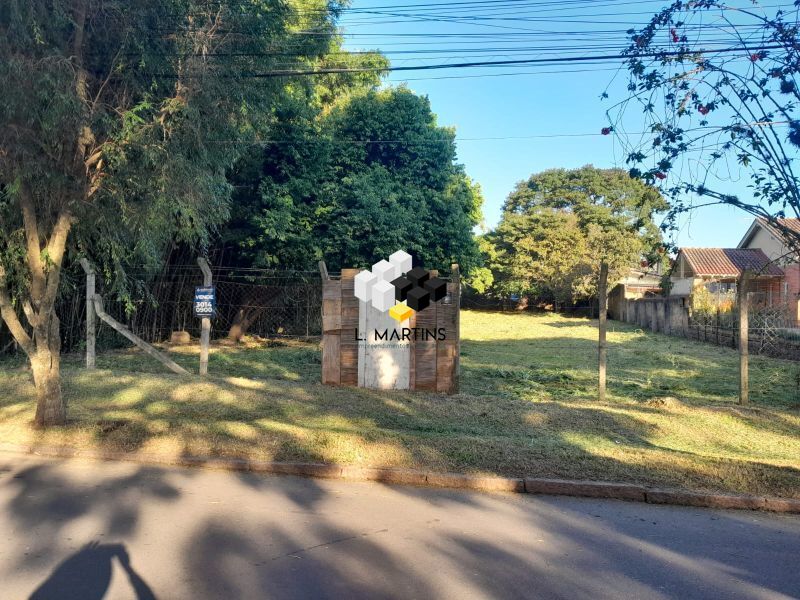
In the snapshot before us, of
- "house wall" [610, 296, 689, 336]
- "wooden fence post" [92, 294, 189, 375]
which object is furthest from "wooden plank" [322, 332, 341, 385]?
"house wall" [610, 296, 689, 336]

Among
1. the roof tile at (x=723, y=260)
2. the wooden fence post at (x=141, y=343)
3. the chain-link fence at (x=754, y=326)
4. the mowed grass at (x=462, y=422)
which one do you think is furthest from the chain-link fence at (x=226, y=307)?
the roof tile at (x=723, y=260)

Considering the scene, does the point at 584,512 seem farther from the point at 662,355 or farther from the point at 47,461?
the point at 662,355

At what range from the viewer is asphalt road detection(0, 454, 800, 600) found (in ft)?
13.2

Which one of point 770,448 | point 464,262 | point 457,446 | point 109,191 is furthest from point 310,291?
point 770,448

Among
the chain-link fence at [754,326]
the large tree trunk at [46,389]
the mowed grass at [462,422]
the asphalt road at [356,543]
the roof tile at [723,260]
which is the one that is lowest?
the asphalt road at [356,543]

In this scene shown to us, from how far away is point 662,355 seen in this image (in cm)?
1841

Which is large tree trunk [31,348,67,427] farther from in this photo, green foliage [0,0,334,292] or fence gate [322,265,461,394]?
fence gate [322,265,461,394]

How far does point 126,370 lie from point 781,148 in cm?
1105

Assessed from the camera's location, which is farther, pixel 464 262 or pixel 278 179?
pixel 464 262

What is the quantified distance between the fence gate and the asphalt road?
162 inches

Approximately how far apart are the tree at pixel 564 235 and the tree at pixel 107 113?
3786 centimetres

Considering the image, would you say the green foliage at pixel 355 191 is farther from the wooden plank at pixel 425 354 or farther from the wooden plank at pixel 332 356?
the wooden plank at pixel 425 354

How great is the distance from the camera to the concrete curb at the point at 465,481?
585 centimetres

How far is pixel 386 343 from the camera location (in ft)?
34.4
